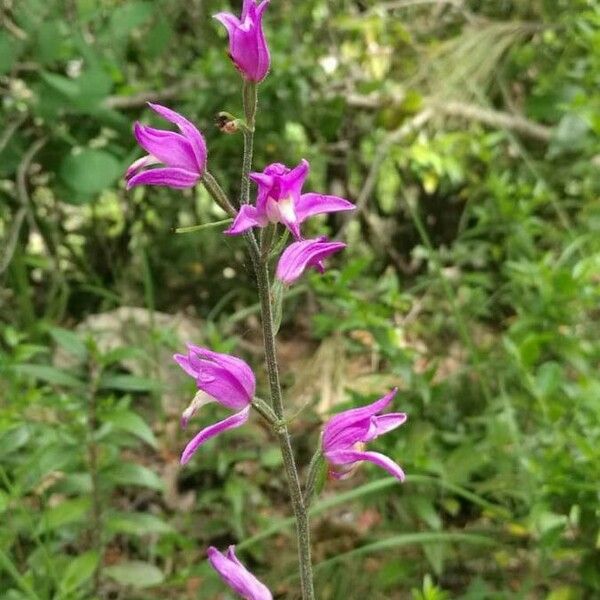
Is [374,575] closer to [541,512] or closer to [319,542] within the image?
[319,542]

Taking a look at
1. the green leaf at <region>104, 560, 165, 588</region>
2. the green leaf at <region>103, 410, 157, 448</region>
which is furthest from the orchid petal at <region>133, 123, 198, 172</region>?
the green leaf at <region>104, 560, 165, 588</region>

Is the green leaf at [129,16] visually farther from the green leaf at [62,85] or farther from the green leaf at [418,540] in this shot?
the green leaf at [418,540]

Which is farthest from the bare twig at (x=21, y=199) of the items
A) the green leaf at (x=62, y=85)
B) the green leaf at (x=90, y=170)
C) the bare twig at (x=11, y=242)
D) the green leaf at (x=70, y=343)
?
the green leaf at (x=70, y=343)

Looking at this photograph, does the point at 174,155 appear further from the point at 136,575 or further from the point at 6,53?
the point at 6,53

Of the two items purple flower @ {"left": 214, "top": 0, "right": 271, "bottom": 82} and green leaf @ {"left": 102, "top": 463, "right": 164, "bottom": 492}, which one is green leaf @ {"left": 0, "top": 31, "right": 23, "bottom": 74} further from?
purple flower @ {"left": 214, "top": 0, "right": 271, "bottom": 82}

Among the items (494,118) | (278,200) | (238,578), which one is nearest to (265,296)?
(278,200)

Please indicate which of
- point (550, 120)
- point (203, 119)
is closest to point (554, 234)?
point (550, 120)
